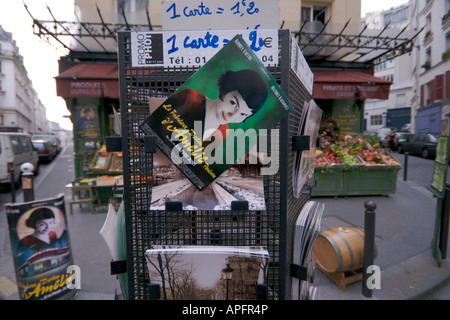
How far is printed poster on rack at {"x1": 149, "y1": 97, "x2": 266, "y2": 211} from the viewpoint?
1.12 meters

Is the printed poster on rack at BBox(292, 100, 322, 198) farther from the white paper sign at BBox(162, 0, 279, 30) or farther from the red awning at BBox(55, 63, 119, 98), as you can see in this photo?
the red awning at BBox(55, 63, 119, 98)

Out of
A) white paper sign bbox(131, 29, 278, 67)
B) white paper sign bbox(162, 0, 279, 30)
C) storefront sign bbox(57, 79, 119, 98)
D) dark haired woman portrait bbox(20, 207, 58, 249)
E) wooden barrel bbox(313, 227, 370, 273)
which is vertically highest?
storefront sign bbox(57, 79, 119, 98)

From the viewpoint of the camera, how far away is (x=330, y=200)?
24.9 feet

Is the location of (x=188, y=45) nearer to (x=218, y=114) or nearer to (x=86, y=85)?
(x=218, y=114)

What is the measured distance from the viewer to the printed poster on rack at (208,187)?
1118 mm

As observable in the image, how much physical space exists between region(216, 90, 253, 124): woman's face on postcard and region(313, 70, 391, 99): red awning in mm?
7927

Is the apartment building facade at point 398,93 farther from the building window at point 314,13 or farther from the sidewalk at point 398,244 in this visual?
the sidewalk at point 398,244

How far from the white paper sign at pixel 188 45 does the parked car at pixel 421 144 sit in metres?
18.5

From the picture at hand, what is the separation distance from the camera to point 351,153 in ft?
27.5

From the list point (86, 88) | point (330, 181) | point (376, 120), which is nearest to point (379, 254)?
point (330, 181)

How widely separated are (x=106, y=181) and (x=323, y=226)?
17.1ft

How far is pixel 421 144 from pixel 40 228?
19951 millimetres

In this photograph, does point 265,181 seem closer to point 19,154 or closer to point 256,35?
point 256,35

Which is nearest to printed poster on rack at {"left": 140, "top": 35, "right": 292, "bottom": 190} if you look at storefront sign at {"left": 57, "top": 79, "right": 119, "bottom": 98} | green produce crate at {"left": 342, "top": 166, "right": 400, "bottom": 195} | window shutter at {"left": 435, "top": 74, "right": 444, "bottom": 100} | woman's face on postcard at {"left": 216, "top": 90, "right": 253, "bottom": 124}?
woman's face on postcard at {"left": 216, "top": 90, "right": 253, "bottom": 124}
